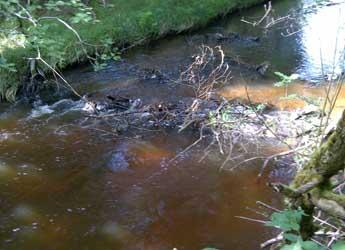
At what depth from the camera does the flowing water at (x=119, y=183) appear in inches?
214

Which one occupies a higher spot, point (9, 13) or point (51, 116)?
point (9, 13)

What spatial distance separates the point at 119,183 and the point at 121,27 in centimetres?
666

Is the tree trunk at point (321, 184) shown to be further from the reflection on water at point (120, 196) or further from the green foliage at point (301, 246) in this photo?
the reflection on water at point (120, 196)

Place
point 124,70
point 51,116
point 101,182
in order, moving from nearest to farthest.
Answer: point 101,182
point 51,116
point 124,70

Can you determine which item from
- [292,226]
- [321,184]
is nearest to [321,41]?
[321,184]

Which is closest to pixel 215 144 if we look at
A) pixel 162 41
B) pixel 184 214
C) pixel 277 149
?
pixel 277 149

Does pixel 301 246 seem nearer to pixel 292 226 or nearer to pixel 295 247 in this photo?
pixel 295 247

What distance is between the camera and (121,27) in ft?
40.2

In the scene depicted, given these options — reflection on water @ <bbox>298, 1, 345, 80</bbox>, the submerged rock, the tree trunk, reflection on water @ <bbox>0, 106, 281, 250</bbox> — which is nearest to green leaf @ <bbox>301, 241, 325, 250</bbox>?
the tree trunk

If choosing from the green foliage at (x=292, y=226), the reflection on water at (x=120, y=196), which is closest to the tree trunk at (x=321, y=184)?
the green foliage at (x=292, y=226)

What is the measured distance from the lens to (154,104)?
8.72 m

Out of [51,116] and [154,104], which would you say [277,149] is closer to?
[154,104]

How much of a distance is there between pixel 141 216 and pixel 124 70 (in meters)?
5.53

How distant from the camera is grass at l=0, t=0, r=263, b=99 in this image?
9.58m
